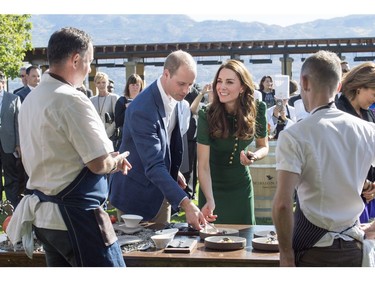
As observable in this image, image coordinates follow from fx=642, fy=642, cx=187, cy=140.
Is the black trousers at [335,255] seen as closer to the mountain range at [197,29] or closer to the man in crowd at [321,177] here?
the man in crowd at [321,177]

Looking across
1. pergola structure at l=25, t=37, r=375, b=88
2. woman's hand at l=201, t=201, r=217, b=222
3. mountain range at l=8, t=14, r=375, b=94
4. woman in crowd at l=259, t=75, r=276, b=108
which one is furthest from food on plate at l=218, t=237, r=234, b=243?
mountain range at l=8, t=14, r=375, b=94

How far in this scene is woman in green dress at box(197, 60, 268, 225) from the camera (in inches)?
145

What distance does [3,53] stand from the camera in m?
22.8

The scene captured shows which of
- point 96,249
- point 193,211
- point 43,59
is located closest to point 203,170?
point 193,211

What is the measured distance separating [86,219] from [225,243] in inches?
29.2

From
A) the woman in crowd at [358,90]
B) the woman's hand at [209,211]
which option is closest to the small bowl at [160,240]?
the woman's hand at [209,211]

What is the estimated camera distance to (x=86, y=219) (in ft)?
8.14

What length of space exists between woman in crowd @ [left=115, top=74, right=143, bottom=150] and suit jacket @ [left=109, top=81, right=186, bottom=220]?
11.6 ft

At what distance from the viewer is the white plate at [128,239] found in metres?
3.03

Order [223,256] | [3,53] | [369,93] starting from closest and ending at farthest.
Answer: [223,256], [369,93], [3,53]

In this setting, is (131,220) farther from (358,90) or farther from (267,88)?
Result: (267,88)

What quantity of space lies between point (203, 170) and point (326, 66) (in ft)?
5.00

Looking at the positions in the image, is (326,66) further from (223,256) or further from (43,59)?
(43,59)

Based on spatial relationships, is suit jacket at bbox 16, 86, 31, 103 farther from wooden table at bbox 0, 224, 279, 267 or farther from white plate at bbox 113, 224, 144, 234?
wooden table at bbox 0, 224, 279, 267
